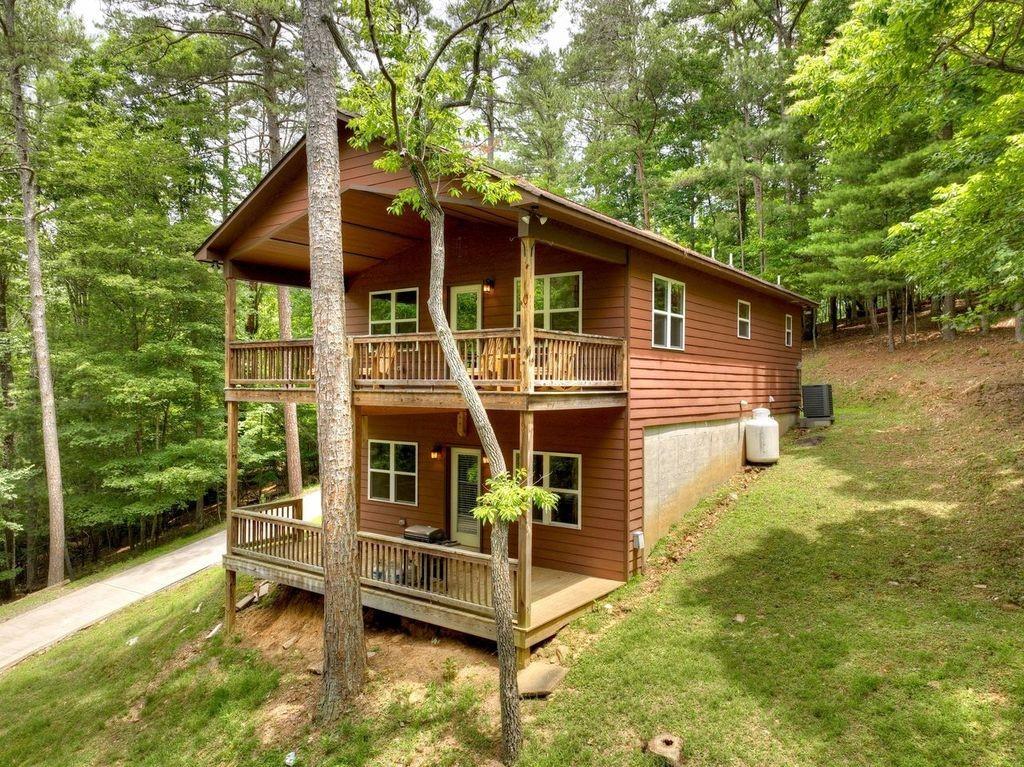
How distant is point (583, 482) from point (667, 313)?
11.7 ft

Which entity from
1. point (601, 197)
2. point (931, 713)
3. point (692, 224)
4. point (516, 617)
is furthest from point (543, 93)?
point (931, 713)

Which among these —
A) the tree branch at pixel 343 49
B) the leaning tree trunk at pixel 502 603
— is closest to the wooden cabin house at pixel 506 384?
the leaning tree trunk at pixel 502 603

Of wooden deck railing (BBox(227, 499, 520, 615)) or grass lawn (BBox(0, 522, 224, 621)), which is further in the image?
grass lawn (BBox(0, 522, 224, 621))

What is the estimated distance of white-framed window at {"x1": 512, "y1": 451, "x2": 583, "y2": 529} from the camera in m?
9.40

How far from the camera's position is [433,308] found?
6648 mm

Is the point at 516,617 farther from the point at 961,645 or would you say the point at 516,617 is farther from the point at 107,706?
the point at 107,706

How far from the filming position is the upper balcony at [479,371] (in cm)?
734

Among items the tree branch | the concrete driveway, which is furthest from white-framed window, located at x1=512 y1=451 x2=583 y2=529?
the concrete driveway

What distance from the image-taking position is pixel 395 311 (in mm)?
11859

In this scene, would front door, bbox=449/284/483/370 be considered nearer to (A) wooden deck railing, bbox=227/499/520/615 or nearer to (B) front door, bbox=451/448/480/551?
(B) front door, bbox=451/448/480/551

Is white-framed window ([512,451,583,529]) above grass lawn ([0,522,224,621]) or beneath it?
above

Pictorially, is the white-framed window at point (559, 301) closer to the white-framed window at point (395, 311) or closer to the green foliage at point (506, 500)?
the white-framed window at point (395, 311)

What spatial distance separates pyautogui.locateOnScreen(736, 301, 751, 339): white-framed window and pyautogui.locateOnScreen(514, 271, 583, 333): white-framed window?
5543mm

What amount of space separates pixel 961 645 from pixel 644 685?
11.5 ft
